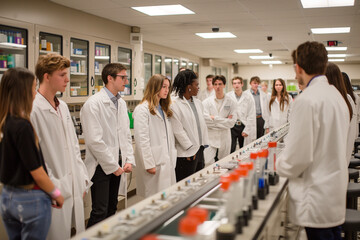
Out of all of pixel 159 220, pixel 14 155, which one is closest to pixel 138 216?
pixel 159 220

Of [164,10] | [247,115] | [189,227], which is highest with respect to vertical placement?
[164,10]

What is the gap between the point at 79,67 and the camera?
199 inches

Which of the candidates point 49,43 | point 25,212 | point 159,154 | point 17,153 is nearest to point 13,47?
point 49,43

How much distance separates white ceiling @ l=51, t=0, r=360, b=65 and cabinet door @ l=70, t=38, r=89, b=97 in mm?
471

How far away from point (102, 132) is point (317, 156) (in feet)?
5.58

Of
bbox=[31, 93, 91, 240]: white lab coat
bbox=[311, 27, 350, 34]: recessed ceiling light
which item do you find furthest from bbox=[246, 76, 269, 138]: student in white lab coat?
bbox=[31, 93, 91, 240]: white lab coat

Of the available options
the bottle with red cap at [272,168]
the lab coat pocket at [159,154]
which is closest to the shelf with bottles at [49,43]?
the lab coat pocket at [159,154]

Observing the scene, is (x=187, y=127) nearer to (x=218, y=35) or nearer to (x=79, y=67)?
(x=79, y=67)

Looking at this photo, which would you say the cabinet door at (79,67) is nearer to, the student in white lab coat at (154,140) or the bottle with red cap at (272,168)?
the student in white lab coat at (154,140)

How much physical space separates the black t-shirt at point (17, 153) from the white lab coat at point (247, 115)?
466 centimetres

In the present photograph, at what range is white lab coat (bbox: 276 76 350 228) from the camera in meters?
1.90

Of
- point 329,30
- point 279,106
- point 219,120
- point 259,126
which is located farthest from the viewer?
point 259,126

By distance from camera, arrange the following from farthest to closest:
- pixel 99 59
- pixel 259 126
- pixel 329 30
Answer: pixel 259 126, pixel 329 30, pixel 99 59

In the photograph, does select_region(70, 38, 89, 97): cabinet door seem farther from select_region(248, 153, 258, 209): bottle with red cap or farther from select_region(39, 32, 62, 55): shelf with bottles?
select_region(248, 153, 258, 209): bottle with red cap
